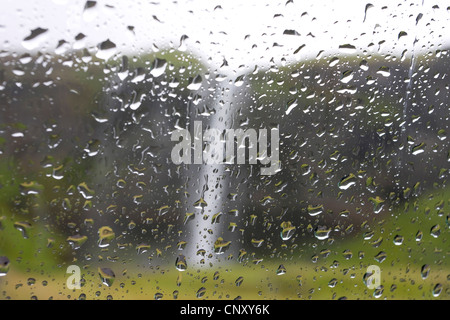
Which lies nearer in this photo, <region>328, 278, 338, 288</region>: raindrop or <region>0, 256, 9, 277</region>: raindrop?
<region>0, 256, 9, 277</region>: raindrop

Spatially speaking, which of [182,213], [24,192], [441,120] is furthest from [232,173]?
[441,120]

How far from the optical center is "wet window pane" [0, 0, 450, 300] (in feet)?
2.19

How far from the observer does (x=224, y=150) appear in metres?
0.77

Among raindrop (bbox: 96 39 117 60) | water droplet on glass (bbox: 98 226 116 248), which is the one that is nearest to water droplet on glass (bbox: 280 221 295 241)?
water droplet on glass (bbox: 98 226 116 248)

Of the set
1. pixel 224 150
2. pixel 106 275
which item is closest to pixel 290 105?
pixel 224 150

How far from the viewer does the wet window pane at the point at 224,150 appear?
0.67 m

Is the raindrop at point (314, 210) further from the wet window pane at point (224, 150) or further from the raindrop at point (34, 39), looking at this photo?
the raindrop at point (34, 39)

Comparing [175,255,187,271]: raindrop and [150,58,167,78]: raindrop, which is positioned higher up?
[150,58,167,78]: raindrop

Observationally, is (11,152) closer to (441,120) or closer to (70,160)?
(70,160)

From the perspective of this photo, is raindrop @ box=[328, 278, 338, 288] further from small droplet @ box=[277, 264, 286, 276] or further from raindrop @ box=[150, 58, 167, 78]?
raindrop @ box=[150, 58, 167, 78]

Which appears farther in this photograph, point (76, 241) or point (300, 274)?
point (300, 274)

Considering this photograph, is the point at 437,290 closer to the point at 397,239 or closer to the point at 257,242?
the point at 397,239

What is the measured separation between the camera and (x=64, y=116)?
671 millimetres

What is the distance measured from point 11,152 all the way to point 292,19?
553 mm
